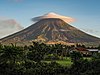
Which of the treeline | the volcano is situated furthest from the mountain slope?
the treeline

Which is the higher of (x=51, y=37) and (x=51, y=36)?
(x=51, y=36)

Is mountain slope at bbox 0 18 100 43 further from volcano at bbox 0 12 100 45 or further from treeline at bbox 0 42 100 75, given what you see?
treeline at bbox 0 42 100 75

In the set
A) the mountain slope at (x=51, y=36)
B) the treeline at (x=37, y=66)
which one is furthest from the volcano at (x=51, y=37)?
the treeline at (x=37, y=66)

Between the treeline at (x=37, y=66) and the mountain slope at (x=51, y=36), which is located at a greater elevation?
the treeline at (x=37, y=66)

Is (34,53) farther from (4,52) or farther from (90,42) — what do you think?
(90,42)

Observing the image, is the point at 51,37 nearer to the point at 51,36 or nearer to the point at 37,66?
the point at 51,36

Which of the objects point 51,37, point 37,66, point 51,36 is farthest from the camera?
point 51,36

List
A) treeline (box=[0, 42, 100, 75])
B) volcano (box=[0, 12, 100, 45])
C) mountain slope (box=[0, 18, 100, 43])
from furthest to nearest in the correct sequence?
mountain slope (box=[0, 18, 100, 43]) → volcano (box=[0, 12, 100, 45]) → treeline (box=[0, 42, 100, 75])

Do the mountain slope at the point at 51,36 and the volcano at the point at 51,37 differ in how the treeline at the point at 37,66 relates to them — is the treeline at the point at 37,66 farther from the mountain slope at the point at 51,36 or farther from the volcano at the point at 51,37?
the mountain slope at the point at 51,36

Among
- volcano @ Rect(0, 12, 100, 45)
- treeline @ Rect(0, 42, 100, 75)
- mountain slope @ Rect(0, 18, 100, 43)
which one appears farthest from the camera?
mountain slope @ Rect(0, 18, 100, 43)

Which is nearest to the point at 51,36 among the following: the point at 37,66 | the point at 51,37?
the point at 51,37

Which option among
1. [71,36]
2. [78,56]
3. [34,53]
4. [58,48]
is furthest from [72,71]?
[71,36]
